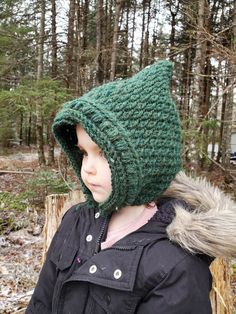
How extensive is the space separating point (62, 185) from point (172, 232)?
6.04m

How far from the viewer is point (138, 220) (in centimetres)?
158

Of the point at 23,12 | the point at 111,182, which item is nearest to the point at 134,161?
the point at 111,182

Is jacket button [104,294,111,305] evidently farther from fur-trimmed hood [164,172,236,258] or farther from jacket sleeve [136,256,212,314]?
fur-trimmed hood [164,172,236,258]

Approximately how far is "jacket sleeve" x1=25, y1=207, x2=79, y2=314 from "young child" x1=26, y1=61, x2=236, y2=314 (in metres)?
0.18

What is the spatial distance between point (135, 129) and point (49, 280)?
947 mm

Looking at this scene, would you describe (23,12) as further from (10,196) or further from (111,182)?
(111,182)

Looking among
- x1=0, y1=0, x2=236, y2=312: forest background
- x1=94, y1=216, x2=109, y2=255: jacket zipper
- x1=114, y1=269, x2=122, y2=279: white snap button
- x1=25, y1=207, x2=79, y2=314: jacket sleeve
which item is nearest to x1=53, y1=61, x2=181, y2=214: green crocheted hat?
x1=94, y1=216, x2=109, y2=255: jacket zipper

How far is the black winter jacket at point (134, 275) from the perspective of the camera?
4.42ft

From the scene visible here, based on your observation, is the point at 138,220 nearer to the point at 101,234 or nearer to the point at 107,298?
the point at 101,234

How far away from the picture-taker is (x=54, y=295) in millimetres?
1696

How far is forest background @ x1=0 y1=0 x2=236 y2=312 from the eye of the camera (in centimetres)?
611

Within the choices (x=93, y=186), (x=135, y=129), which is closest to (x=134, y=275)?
(x=93, y=186)

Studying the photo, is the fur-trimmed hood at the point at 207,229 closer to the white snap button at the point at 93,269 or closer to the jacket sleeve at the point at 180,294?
the jacket sleeve at the point at 180,294

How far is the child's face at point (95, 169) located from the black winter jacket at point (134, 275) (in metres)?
0.21
